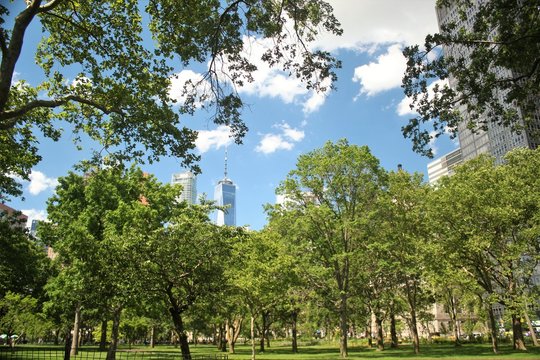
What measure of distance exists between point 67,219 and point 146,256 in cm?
1541

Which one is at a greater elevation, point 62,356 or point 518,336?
point 62,356

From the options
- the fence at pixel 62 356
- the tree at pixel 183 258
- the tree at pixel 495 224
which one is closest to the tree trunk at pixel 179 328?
the tree at pixel 183 258

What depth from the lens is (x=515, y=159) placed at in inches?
1326

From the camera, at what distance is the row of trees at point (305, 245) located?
1936 centimetres

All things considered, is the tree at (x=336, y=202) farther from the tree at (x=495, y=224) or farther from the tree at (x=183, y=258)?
the tree at (x=183, y=258)

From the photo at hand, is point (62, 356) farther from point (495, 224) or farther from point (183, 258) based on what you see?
point (495, 224)

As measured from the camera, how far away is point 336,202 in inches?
1415

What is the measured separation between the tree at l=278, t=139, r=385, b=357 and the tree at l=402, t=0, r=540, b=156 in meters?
21.0

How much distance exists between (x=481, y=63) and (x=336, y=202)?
970 inches

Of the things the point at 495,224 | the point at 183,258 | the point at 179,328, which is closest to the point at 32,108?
the point at 183,258

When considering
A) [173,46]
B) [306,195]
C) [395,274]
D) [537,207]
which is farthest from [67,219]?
[537,207]

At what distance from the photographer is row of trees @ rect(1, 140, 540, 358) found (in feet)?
63.5

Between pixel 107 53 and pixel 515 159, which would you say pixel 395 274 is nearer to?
pixel 515 159

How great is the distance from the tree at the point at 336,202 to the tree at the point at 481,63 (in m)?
21.0
